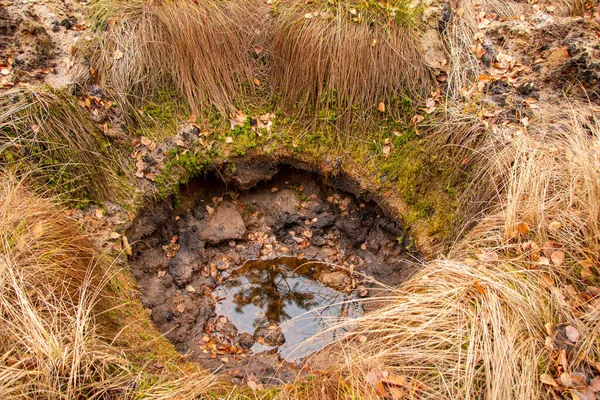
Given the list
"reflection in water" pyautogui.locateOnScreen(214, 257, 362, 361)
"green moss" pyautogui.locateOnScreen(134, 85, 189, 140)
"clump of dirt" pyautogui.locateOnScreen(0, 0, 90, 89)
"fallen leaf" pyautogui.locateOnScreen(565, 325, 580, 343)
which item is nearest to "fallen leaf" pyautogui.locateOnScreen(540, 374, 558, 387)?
"fallen leaf" pyautogui.locateOnScreen(565, 325, 580, 343)

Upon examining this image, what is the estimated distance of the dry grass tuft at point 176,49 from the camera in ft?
11.7

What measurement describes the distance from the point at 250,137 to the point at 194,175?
651 mm

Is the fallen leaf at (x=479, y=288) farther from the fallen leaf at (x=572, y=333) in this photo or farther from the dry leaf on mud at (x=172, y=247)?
the dry leaf on mud at (x=172, y=247)

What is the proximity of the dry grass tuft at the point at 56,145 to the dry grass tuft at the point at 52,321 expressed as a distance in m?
0.32

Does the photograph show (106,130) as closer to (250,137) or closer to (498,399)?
(250,137)

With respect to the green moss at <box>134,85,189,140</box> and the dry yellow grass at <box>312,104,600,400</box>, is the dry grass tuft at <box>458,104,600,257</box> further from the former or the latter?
the green moss at <box>134,85,189,140</box>

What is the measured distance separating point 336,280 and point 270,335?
32.5 inches

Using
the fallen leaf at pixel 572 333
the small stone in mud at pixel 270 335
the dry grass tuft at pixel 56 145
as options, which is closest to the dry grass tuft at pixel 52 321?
the dry grass tuft at pixel 56 145

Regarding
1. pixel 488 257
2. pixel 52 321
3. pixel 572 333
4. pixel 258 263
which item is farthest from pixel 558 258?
pixel 52 321

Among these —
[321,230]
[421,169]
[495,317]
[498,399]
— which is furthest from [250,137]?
[498,399]

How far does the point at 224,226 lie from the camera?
4051 mm

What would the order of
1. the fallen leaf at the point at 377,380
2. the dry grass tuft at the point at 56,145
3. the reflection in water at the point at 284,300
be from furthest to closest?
the reflection in water at the point at 284,300 < the dry grass tuft at the point at 56,145 < the fallen leaf at the point at 377,380

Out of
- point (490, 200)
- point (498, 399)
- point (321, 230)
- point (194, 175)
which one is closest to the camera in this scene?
point (498, 399)

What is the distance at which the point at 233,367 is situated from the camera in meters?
3.29
